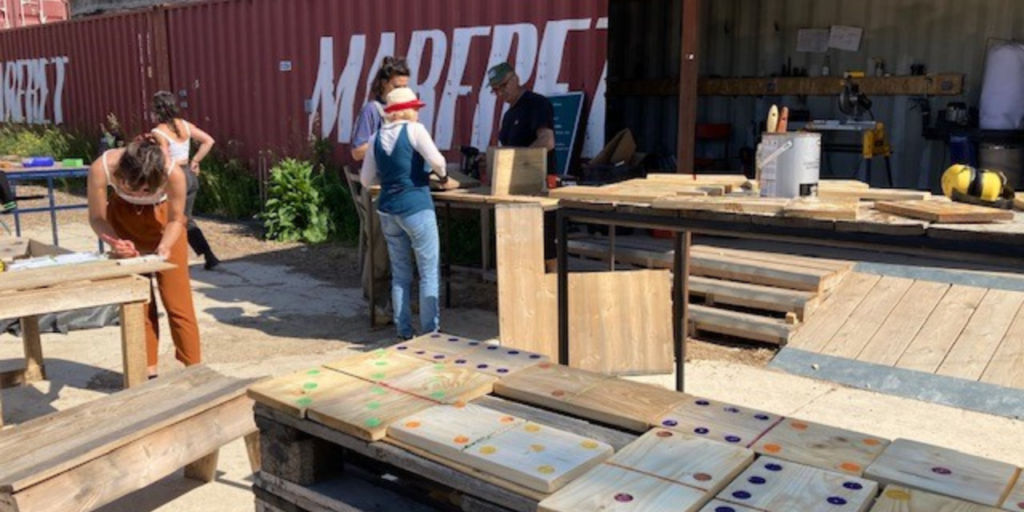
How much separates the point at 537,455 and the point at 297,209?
341 inches

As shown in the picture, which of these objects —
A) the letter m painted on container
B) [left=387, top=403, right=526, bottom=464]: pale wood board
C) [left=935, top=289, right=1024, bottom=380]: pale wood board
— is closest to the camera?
[left=387, top=403, right=526, bottom=464]: pale wood board

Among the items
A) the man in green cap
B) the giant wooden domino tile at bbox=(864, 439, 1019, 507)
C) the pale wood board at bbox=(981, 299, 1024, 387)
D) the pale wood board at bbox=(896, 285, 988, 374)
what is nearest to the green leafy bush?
the man in green cap

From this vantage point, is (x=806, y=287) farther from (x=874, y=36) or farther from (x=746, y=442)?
(x=874, y=36)

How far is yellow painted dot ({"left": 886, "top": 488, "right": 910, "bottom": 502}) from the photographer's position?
1888 millimetres

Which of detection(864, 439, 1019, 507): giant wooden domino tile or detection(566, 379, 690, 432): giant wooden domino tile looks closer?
detection(864, 439, 1019, 507): giant wooden domino tile

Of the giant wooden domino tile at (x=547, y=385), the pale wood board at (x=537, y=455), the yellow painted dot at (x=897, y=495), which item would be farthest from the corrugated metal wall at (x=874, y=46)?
the pale wood board at (x=537, y=455)

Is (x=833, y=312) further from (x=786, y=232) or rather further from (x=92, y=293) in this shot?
(x=92, y=293)

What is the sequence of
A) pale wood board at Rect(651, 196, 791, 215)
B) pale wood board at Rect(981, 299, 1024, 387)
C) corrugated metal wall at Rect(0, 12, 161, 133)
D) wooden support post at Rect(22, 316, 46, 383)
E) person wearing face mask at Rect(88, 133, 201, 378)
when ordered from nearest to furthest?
pale wood board at Rect(651, 196, 791, 215) → person wearing face mask at Rect(88, 133, 201, 378) → pale wood board at Rect(981, 299, 1024, 387) → wooden support post at Rect(22, 316, 46, 383) → corrugated metal wall at Rect(0, 12, 161, 133)

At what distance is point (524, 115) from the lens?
657 centimetres

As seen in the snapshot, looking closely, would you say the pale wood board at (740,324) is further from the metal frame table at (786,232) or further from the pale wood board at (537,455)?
the pale wood board at (537,455)

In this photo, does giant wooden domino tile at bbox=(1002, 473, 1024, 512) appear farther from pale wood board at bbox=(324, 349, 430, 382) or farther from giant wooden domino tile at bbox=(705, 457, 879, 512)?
pale wood board at bbox=(324, 349, 430, 382)

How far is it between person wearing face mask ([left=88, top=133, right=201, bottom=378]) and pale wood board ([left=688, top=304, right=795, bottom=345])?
3.31m

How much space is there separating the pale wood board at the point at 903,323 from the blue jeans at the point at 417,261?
2678 millimetres

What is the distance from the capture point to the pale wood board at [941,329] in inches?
206
